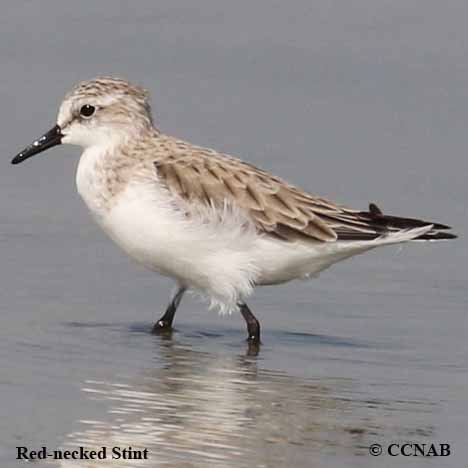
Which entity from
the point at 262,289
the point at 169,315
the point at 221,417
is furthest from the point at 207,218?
the point at 221,417

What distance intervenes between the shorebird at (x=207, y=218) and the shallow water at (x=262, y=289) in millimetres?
423

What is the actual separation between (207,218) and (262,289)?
148 centimetres

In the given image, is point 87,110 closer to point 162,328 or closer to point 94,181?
point 94,181

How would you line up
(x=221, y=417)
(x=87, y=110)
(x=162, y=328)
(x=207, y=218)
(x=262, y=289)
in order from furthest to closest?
(x=262, y=289) < (x=87, y=110) < (x=162, y=328) < (x=207, y=218) < (x=221, y=417)

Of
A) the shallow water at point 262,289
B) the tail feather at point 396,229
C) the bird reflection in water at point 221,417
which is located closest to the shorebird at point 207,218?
the tail feather at point 396,229

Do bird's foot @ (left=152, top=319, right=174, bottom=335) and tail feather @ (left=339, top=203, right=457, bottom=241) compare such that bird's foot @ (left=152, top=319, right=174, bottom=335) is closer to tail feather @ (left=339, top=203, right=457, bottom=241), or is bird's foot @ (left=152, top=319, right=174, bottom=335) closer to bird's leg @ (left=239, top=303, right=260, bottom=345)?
bird's leg @ (left=239, top=303, right=260, bottom=345)

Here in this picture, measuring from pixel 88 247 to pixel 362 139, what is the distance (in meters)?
2.96

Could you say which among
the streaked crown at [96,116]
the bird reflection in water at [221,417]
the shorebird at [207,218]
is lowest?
the bird reflection in water at [221,417]

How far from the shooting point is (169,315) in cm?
1149

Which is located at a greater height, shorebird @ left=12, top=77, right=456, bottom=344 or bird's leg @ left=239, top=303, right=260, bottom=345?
shorebird @ left=12, top=77, right=456, bottom=344

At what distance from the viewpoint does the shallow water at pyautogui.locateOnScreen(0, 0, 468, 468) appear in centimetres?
934

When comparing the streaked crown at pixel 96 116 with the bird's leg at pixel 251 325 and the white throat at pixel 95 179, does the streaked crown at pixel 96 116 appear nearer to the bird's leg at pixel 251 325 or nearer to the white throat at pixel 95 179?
the white throat at pixel 95 179

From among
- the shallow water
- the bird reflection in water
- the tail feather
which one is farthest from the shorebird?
the bird reflection in water

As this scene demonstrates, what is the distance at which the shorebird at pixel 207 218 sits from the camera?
11195 millimetres
